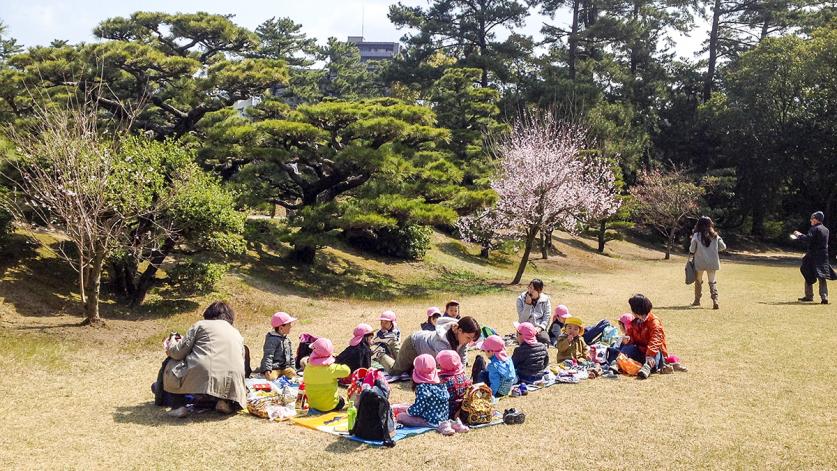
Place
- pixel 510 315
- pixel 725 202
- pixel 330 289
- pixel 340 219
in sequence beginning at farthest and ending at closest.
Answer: pixel 725 202 → pixel 330 289 → pixel 340 219 → pixel 510 315

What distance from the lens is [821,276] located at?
13195mm

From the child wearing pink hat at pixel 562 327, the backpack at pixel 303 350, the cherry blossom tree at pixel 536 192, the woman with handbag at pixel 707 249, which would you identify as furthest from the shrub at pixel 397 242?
the backpack at pixel 303 350

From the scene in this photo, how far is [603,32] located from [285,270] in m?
26.1

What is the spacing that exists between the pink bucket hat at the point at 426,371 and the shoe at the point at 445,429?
15.0 inches

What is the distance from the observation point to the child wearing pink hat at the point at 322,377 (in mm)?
6195

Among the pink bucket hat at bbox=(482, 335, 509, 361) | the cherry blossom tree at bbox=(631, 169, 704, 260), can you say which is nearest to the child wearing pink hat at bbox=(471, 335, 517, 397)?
the pink bucket hat at bbox=(482, 335, 509, 361)

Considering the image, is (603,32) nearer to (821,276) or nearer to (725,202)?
(725,202)

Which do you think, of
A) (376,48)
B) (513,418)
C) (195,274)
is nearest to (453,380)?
(513,418)

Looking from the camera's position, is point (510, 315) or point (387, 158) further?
point (387, 158)

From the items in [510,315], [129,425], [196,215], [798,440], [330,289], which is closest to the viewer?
[798,440]

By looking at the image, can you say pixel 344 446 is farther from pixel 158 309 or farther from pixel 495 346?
pixel 158 309

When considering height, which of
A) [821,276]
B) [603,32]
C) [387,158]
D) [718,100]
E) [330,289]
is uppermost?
[603,32]

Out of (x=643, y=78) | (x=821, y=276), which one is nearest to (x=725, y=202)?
(x=643, y=78)

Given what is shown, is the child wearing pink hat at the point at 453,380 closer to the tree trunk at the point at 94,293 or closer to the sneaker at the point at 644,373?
the sneaker at the point at 644,373
